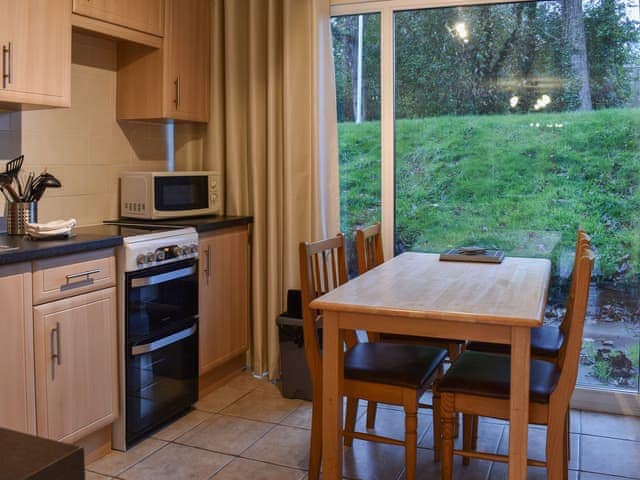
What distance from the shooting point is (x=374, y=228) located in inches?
126

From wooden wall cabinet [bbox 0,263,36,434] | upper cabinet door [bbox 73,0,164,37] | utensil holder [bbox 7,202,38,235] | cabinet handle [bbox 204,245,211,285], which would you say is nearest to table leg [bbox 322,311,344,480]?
wooden wall cabinet [bbox 0,263,36,434]

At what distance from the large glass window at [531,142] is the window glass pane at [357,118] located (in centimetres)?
5

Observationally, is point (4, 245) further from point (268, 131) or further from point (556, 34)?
point (556, 34)

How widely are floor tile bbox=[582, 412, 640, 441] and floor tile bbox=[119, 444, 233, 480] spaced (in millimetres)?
1733

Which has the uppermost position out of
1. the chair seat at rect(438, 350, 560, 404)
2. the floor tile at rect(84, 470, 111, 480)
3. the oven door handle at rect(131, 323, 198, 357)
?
the chair seat at rect(438, 350, 560, 404)

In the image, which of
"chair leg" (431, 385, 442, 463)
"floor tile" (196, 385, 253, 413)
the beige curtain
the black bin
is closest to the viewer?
"chair leg" (431, 385, 442, 463)

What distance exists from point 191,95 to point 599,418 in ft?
8.98

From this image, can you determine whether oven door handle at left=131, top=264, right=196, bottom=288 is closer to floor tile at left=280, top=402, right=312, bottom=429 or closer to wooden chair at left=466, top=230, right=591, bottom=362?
floor tile at left=280, top=402, right=312, bottom=429

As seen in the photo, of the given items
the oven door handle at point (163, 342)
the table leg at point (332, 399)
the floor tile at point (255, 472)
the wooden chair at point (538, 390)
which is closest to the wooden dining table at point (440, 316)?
the table leg at point (332, 399)

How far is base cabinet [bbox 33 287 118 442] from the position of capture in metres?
2.49

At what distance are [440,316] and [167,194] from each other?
6.36ft

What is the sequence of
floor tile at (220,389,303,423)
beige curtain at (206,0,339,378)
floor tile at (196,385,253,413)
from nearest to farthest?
floor tile at (220,389,303,423), floor tile at (196,385,253,413), beige curtain at (206,0,339,378)


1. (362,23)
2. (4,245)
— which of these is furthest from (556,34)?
(4,245)

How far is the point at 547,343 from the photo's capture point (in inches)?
110
